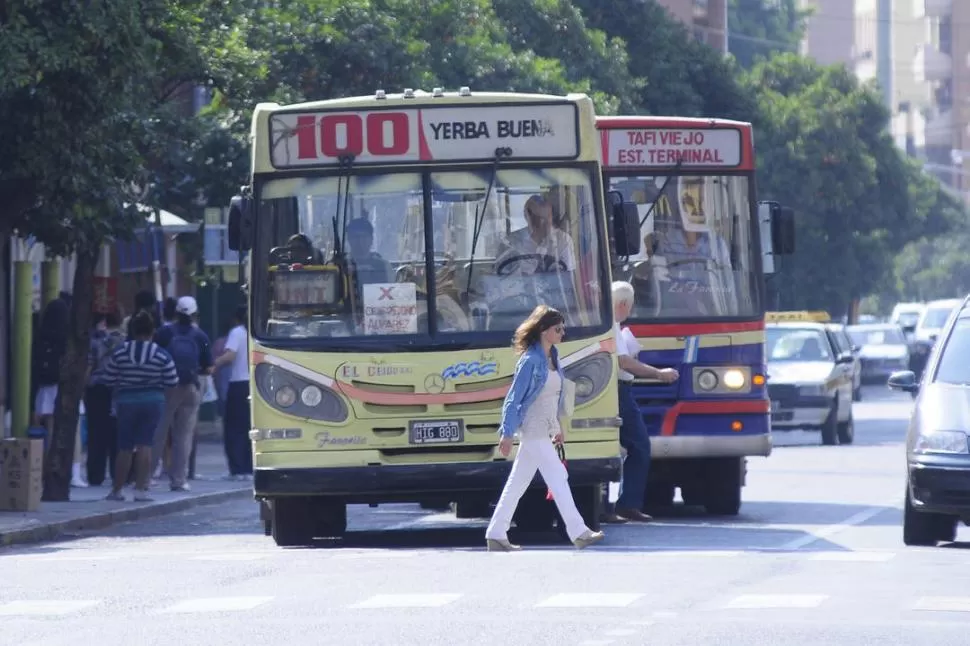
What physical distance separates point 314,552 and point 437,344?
4.81ft

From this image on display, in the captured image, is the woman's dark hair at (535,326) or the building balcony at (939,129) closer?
the woman's dark hair at (535,326)

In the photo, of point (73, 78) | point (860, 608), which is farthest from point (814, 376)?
point (860, 608)

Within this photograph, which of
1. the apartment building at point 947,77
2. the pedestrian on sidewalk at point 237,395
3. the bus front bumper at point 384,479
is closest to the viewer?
the bus front bumper at point 384,479

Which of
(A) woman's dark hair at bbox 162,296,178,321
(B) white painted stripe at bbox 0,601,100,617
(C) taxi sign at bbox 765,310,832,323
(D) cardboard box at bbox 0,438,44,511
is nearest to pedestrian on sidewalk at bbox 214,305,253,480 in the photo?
(A) woman's dark hair at bbox 162,296,178,321

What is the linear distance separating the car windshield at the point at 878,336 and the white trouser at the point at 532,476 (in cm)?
4197

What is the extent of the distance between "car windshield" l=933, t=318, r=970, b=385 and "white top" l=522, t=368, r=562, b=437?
263 centimetres

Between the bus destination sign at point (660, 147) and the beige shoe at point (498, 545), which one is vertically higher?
the bus destination sign at point (660, 147)

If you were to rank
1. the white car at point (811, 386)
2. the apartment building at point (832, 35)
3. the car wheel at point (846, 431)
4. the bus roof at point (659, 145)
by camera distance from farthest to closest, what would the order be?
the apartment building at point (832, 35)
the car wheel at point (846, 431)
the white car at point (811, 386)
the bus roof at point (659, 145)

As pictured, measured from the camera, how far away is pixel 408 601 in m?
11.5

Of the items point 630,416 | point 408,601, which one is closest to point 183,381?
point 630,416

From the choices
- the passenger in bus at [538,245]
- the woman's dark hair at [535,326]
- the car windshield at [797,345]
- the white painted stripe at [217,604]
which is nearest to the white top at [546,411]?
the woman's dark hair at [535,326]

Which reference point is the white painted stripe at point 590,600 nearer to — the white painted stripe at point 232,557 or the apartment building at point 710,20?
the white painted stripe at point 232,557

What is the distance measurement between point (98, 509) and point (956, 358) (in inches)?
293

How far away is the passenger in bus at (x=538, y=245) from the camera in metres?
14.8
